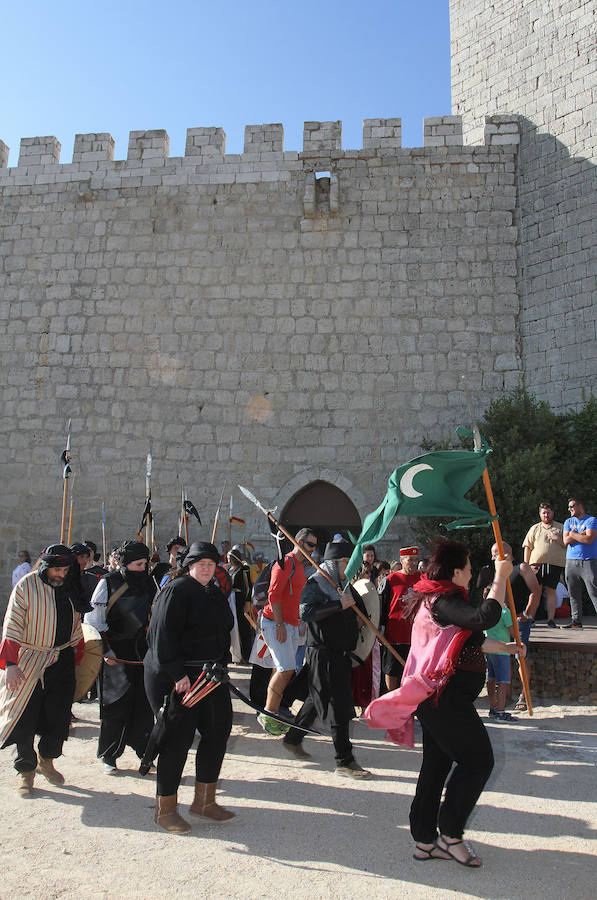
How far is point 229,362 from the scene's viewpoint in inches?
458

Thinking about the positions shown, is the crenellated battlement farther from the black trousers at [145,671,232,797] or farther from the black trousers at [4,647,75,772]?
the black trousers at [145,671,232,797]

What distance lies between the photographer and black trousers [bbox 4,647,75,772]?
413 centimetres

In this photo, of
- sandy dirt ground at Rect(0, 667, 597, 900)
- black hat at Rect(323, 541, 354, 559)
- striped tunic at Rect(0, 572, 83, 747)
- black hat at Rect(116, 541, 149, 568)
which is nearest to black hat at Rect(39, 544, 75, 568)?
striped tunic at Rect(0, 572, 83, 747)

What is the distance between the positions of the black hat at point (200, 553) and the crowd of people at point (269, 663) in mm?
12

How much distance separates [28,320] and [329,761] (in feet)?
32.7

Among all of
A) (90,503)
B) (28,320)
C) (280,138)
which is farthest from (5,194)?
(90,503)

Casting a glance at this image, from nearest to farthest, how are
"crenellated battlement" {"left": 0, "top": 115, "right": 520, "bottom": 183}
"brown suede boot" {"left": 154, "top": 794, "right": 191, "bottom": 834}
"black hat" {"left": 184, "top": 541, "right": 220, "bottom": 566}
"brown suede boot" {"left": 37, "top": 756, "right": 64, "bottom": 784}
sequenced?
1. "brown suede boot" {"left": 154, "top": 794, "right": 191, "bottom": 834}
2. "black hat" {"left": 184, "top": 541, "right": 220, "bottom": 566}
3. "brown suede boot" {"left": 37, "top": 756, "right": 64, "bottom": 784}
4. "crenellated battlement" {"left": 0, "top": 115, "right": 520, "bottom": 183}

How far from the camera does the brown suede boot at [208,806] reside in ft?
12.0

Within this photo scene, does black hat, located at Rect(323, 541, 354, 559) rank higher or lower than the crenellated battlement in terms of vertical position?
lower

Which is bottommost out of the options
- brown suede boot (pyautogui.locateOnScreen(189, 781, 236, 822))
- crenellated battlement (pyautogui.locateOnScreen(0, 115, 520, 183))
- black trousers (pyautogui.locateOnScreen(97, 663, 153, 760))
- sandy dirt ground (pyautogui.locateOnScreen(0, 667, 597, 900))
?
sandy dirt ground (pyautogui.locateOnScreen(0, 667, 597, 900))

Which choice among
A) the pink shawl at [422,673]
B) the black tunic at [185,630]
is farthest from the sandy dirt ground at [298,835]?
the black tunic at [185,630]

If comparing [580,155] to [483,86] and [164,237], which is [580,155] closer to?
[483,86]

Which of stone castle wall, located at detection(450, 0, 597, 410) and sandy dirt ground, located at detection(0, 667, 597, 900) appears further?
stone castle wall, located at detection(450, 0, 597, 410)

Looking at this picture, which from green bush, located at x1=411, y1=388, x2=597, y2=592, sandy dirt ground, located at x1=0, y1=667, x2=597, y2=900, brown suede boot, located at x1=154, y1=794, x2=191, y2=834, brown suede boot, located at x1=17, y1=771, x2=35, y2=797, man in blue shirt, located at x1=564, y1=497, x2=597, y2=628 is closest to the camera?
sandy dirt ground, located at x1=0, y1=667, x2=597, y2=900
